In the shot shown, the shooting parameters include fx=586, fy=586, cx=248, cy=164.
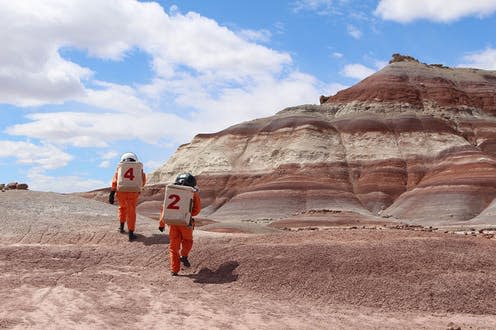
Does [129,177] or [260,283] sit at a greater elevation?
[129,177]

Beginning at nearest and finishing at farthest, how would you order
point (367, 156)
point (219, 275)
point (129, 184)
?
point (219, 275) < point (129, 184) < point (367, 156)

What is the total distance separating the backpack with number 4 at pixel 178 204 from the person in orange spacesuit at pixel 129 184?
2.50 meters

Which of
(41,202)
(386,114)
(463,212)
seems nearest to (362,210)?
(463,212)

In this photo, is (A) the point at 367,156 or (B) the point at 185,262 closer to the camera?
(B) the point at 185,262

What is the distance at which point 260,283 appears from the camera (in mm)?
10406

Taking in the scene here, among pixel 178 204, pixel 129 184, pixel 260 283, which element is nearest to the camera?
pixel 260 283

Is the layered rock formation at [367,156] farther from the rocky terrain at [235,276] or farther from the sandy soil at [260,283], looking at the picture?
the sandy soil at [260,283]

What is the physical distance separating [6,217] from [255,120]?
232 feet

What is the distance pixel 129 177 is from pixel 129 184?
0.17 meters

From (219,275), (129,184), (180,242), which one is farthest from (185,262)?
(129,184)

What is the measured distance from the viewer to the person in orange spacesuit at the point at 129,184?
1373 cm

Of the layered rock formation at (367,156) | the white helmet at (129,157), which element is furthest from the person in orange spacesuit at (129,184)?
the layered rock formation at (367,156)

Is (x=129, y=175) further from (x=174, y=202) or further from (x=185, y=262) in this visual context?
(x=185, y=262)

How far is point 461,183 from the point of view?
61062 mm
